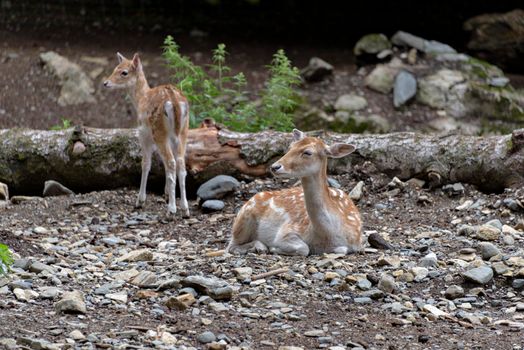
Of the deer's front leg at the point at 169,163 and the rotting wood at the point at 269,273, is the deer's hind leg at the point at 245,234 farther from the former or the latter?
the deer's front leg at the point at 169,163

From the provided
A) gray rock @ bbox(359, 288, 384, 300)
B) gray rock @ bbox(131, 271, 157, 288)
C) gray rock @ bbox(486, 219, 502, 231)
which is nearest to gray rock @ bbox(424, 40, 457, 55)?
gray rock @ bbox(486, 219, 502, 231)

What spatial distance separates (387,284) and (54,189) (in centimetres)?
486

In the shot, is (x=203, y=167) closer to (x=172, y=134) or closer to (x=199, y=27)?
(x=172, y=134)

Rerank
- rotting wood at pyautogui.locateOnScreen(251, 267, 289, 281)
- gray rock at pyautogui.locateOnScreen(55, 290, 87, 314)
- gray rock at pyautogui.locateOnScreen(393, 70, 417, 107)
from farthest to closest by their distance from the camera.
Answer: gray rock at pyautogui.locateOnScreen(393, 70, 417, 107) < rotting wood at pyautogui.locateOnScreen(251, 267, 289, 281) < gray rock at pyautogui.locateOnScreen(55, 290, 87, 314)

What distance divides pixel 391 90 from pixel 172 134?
20.2 ft

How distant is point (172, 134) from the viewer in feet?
32.0

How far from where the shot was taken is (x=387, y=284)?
6648 mm

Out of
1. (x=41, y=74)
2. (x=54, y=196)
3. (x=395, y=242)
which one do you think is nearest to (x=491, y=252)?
(x=395, y=242)

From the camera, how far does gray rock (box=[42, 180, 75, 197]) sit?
10.4 m

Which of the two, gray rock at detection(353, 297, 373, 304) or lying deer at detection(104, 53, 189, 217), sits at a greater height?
lying deer at detection(104, 53, 189, 217)

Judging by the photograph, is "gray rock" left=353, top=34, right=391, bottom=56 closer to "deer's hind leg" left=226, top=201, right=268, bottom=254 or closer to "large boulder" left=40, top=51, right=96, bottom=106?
"large boulder" left=40, top=51, right=96, bottom=106

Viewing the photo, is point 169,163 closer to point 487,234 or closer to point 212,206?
point 212,206

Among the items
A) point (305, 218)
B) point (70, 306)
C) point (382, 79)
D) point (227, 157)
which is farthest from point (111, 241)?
point (382, 79)

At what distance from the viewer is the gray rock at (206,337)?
552cm
